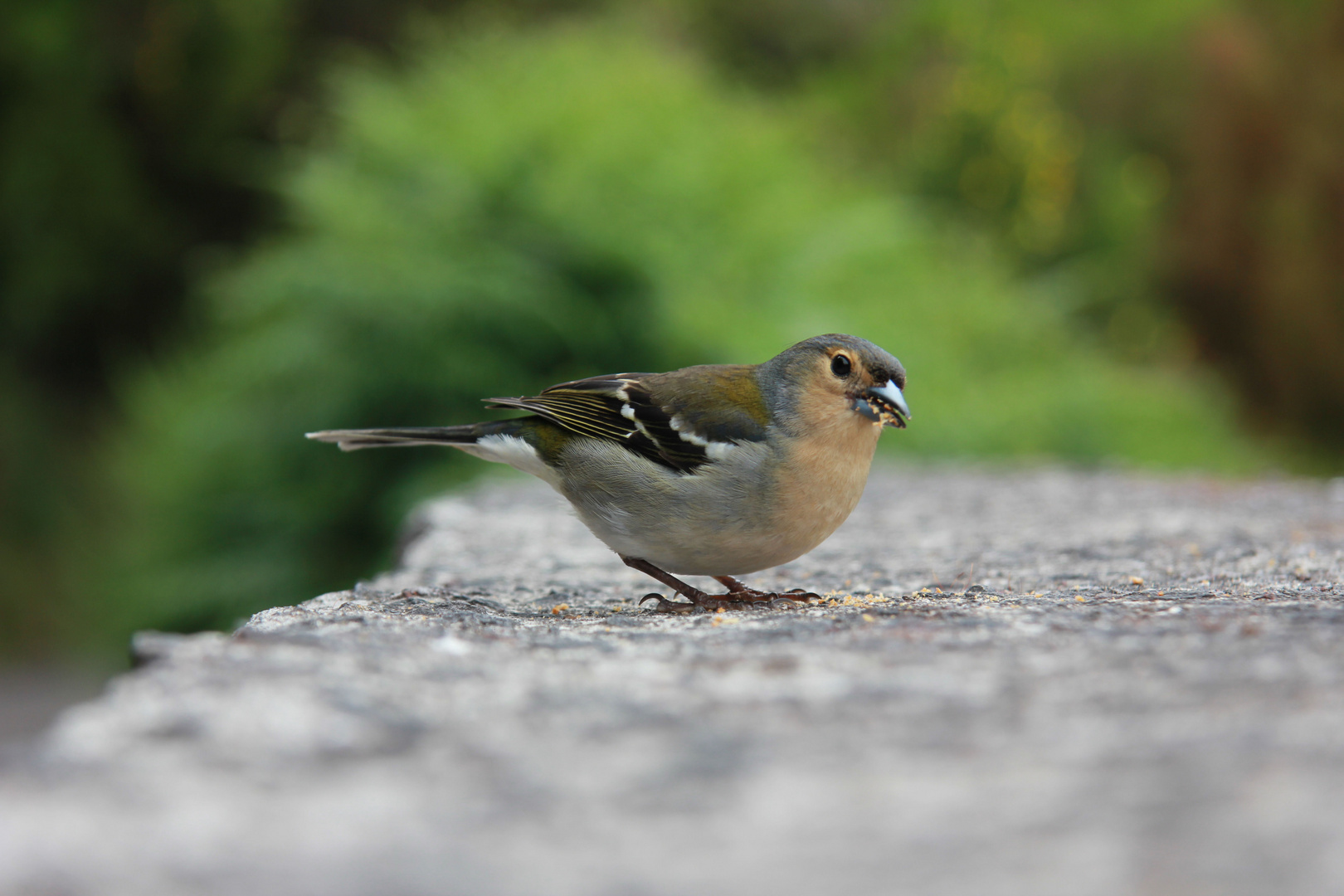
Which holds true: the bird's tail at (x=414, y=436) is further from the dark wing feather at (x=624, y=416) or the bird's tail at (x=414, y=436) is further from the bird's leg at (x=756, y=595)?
Answer: the bird's leg at (x=756, y=595)

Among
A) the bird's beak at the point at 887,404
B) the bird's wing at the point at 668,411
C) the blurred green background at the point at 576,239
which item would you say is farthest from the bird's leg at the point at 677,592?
the blurred green background at the point at 576,239

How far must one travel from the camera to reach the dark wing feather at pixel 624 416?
9.75 feet

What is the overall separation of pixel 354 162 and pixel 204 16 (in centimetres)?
477

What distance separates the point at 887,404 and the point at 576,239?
14.2 feet

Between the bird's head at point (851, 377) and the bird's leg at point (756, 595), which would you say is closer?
the bird's leg at point (756, 595)

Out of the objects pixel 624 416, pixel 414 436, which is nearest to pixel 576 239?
pixel 414 436

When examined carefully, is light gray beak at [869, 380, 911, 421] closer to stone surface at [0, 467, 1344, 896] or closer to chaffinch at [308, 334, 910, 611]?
chaffinch at [308, 334, 910, 611]

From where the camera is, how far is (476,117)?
7.63 metres

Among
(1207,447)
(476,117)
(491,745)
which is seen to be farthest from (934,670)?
(1207,447)

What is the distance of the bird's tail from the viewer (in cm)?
328

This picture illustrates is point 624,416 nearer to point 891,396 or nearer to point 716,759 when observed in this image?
point 891,396

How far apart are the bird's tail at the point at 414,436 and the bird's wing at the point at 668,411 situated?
0.33 ft

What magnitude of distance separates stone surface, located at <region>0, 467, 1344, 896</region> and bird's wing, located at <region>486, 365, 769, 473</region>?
0.65 meters

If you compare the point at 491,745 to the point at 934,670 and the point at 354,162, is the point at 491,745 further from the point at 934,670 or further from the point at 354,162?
the point at 354,162
